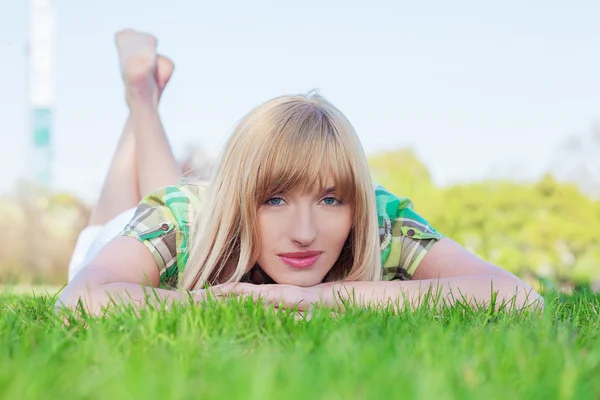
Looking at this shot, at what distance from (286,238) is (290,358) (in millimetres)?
1446

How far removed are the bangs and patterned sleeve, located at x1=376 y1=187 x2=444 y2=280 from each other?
0.59 meters

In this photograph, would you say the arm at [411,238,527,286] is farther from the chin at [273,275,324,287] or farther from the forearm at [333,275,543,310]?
the chin at [273,275,324,287]

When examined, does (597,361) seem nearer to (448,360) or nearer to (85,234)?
(448,360)

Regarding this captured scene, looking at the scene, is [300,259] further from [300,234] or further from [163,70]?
[163,70]

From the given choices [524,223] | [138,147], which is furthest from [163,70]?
[524,223]

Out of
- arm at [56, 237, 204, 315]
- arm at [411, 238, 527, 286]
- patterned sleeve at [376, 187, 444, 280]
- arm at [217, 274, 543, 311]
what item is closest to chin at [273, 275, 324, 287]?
arm at [217, 274, 543, 311]

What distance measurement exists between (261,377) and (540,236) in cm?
2295

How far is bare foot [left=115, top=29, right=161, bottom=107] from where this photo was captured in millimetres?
5129

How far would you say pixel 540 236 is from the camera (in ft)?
74.8

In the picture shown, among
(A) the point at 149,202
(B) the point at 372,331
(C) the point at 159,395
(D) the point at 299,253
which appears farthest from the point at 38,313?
(C) the point at 159,395

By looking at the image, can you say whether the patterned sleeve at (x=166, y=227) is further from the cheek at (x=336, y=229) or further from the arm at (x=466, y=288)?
the arm at (x=466, y=288)

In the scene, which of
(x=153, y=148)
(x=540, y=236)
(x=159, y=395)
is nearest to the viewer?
(x=159, y=395)

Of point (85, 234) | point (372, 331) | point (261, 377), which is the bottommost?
Answer: point (85, 234)

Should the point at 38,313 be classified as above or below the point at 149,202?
below
